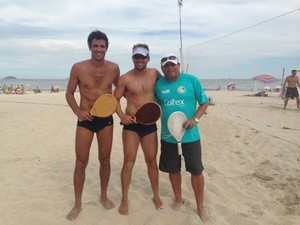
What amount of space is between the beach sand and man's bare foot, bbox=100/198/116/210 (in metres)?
0.06

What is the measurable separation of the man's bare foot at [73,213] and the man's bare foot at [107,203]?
31cm

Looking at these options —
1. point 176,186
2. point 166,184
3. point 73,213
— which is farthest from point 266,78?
point 73,213

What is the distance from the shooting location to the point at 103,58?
3.37 meters

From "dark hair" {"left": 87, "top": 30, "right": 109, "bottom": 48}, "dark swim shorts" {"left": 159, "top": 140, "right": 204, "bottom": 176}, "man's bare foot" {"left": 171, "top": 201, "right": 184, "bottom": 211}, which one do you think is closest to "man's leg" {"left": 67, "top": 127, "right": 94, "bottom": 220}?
A: "dark swim shorts" {"left": 159, "top": 140, "right": 204, "bottom": 176}

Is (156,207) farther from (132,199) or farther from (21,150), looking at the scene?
(21,150)

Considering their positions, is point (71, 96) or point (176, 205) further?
point (176, 205)

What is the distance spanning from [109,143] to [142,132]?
0.41 meters

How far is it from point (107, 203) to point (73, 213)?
417 millimetres

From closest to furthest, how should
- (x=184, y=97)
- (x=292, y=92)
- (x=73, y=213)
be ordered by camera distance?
(x=184, y=97) < (x=73, y=213) < (x=292, y=92)

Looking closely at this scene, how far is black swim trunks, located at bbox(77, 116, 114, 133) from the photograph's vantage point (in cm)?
337

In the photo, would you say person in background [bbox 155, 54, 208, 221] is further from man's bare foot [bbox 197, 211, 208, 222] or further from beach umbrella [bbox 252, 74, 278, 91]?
beach umbrella [bbox 252, 74, 278, 91]

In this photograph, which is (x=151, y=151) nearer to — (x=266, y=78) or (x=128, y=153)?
(x=128, y=153)

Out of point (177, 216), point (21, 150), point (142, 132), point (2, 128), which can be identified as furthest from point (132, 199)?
point (2, 128)

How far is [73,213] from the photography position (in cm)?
337
